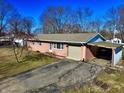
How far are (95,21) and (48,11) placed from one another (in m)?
17.2

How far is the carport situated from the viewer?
18.4 meters

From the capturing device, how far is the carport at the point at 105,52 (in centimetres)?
1839

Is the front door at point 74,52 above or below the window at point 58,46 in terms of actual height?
below

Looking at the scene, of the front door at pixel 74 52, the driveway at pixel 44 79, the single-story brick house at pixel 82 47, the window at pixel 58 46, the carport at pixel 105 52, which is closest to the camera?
the driveway at pixel 44 79

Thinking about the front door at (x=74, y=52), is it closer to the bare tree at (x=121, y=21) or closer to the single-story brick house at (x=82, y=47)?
the single-story brick house at (x=82, y=47)

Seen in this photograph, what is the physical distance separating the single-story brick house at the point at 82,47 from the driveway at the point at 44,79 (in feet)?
Result: 13.9

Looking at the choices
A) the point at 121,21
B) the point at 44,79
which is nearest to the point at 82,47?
the point at 44,79

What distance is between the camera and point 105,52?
24234mm

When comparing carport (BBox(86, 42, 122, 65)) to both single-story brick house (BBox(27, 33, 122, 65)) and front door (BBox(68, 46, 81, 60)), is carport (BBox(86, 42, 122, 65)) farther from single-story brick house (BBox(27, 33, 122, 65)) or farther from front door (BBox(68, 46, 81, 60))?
front door (BBox(68, 46, 81, 60))

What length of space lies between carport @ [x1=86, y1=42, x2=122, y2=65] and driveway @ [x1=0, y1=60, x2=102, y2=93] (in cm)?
352

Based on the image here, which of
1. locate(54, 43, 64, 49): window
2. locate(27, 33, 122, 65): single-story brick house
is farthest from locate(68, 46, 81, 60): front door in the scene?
locate(54, 43, 64, 49): window

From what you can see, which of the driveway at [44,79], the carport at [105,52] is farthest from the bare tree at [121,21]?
the driveway at [44,79]

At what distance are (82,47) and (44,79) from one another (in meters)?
8.69

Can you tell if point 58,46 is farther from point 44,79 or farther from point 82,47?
point 44,79
